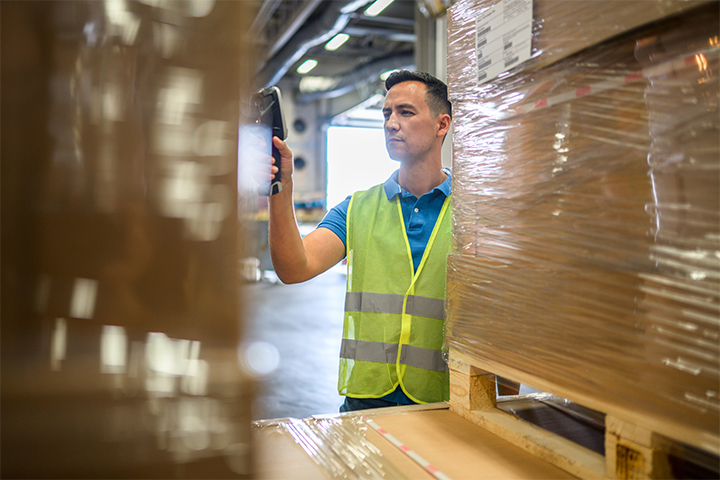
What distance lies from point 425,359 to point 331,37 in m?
7.05

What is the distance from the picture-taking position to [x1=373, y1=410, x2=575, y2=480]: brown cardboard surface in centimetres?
95

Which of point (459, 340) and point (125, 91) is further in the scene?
point (459, 340)

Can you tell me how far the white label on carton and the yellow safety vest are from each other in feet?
2.45

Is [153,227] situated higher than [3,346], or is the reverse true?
[153,227]

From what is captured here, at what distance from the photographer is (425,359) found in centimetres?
174

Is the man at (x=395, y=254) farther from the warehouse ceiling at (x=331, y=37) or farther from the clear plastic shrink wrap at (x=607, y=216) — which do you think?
the warehouse ceiling at (x=331, y=37)

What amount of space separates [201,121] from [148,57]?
0.26 ft

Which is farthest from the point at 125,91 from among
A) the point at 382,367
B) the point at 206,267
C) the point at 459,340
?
the point at 382,367

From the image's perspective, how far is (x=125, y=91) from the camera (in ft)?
1.60

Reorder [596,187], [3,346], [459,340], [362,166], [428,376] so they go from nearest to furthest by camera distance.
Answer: [3,346] < [596,187] < [459,340] < [428,376] < [362,166]

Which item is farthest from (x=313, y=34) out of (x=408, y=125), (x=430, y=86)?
(x=408, y=125)

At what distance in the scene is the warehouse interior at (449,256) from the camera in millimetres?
474

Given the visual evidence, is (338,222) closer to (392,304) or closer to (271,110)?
(392,304)

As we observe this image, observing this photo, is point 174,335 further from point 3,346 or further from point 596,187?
point 596,187
